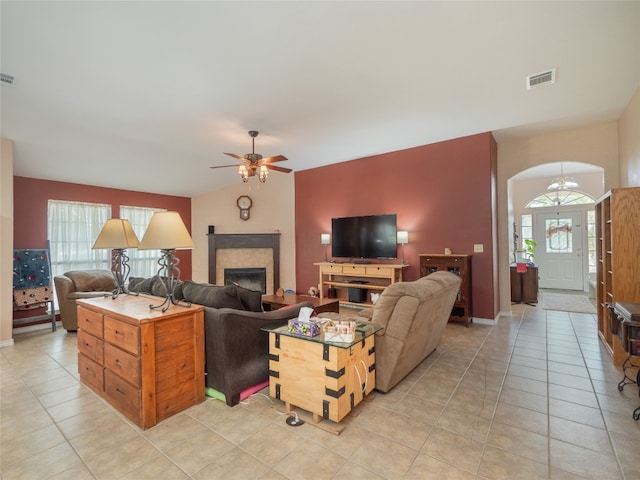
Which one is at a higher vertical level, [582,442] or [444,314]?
[444,314]

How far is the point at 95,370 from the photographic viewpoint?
8.45 feet

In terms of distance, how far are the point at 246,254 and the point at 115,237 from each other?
3.86 m

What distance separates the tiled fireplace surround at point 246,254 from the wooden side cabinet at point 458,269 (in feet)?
11.0

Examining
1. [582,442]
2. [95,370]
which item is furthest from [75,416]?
[582,442]

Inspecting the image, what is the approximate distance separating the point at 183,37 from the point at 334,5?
Result: 125 centimetres

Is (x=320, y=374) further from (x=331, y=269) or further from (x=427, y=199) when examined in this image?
(x=427, y=199)

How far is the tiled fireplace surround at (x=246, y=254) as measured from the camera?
6801 millimetres

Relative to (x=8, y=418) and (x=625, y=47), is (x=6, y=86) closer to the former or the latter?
(x=8, y=418)

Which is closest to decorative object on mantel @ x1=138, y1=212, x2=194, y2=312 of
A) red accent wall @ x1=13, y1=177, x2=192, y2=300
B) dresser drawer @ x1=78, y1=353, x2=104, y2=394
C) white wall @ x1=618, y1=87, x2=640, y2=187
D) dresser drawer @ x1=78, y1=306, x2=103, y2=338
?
dresser drawer @ x1=78, y1=306, x2=103, y2=338

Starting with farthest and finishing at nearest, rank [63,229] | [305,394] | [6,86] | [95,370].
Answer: [63,229] < [6,86] < [95,370] < [305,394]

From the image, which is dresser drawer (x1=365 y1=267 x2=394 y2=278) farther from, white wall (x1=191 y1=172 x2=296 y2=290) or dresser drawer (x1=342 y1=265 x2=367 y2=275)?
white wall (x1=191 y1=172 x2=296 y2=290)

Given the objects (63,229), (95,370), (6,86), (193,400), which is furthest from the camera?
(63,229)

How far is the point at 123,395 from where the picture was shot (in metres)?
2.22

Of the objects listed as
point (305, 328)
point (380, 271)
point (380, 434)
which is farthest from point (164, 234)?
point (380, 271)
